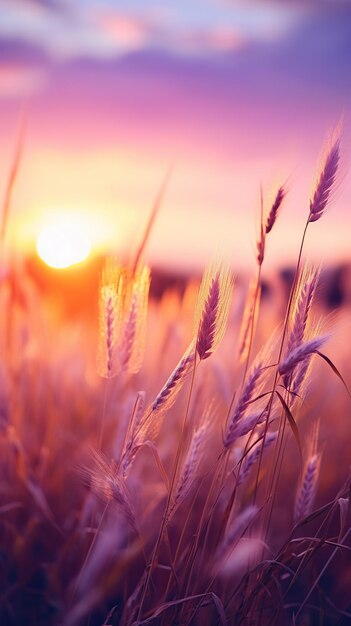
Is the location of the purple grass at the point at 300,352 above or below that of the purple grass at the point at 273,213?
below

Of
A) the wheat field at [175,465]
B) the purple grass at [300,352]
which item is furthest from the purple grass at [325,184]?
the purple grass at [300,352]

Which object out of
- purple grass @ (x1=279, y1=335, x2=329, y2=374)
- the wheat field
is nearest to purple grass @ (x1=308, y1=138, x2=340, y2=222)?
the wheat field

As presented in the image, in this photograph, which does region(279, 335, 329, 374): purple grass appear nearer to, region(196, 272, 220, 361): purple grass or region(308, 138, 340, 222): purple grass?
region(196, 272, 220, 361): purple grass

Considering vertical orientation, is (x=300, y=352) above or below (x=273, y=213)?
below

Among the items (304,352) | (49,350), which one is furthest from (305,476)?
(49,350)

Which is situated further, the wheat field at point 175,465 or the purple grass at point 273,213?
the purple grass at point 273,213

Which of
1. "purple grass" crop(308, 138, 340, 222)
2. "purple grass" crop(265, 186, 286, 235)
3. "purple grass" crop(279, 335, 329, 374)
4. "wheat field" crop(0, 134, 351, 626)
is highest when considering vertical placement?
"purple grass" crop(308, 138, 340, 222)

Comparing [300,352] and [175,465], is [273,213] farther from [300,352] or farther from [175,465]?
[175,465]

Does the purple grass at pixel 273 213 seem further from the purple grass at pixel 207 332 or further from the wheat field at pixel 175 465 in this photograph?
the purple grass at pixel 207 332

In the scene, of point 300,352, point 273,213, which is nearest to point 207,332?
point 300,352

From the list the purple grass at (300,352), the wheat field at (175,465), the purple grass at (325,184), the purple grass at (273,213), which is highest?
the purple grass at (325,184)

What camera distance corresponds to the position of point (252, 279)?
1.47 m

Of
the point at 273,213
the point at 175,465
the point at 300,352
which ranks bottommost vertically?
the point at 175,465

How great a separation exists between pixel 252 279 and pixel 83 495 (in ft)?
2.65
